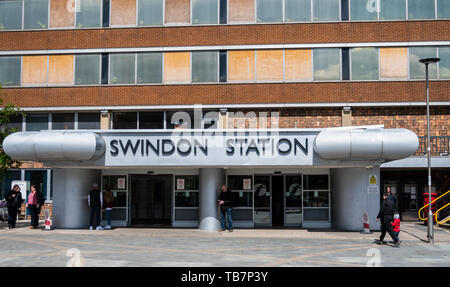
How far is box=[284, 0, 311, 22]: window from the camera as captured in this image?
2658cm

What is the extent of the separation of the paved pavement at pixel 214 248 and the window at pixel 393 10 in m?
11.3

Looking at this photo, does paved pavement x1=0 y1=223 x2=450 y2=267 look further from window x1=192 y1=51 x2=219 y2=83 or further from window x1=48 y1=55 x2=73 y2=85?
window x1=48 y1=55 x2=73 y2=85

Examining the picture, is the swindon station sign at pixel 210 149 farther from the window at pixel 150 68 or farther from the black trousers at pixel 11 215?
the window at pixel 150 68

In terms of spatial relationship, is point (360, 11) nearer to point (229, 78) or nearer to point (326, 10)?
point (326, 10)

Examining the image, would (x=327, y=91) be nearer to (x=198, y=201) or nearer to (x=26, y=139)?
(x=198, y=201)

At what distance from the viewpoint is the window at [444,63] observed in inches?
1024

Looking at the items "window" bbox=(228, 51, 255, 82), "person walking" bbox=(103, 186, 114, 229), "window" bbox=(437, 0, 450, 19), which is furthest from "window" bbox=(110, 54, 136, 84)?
"window" bbox=(437, 0, 450, 19)

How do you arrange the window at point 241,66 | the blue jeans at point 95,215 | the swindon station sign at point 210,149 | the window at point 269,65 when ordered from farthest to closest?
the window at point 241,66, the window at point 269,65, the blue jeans at point 95,215, the swindon station sign at point 210,149

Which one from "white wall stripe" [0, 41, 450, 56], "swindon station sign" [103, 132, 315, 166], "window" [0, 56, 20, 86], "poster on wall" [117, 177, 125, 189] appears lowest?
"poster on wall" [117, 177, 125, 189]

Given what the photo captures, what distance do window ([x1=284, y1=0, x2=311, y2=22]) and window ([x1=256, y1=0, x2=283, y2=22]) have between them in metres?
0.33

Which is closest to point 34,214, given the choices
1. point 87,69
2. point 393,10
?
point 87,69

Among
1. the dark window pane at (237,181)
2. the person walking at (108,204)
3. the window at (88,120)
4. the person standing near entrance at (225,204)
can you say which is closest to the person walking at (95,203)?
the person walking at (108,204)
